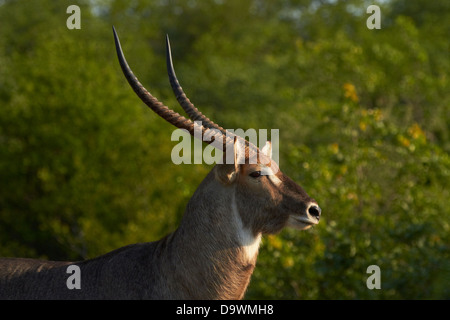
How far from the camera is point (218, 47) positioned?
44.6 m

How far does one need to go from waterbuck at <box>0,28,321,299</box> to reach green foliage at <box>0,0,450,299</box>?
353cm

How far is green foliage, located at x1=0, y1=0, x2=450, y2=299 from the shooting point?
9.36 meters

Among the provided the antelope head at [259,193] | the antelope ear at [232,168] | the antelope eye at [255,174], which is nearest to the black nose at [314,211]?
the antelope head at [259,193]

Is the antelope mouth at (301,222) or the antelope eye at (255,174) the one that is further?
the antelope eye at (255,174)

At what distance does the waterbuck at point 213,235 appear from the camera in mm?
4672

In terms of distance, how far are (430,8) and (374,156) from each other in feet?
110

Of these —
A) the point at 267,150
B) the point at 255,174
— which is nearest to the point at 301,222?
the point at 255,174

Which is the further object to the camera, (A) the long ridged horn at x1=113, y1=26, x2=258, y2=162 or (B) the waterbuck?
(B) the waterbuck

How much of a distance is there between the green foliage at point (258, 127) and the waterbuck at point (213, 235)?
3.53 m

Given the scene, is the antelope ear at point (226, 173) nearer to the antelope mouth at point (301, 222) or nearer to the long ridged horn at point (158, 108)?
the long ridged horn at point (158, 108)

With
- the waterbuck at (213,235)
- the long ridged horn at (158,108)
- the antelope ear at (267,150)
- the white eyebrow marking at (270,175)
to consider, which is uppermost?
the long ridged horn at (158,108)

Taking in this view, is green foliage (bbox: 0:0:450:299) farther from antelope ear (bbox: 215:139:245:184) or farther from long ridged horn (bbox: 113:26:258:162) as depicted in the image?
long ridged horn (bbox: 113:26:258:162)

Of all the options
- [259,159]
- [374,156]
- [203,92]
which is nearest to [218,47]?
[203,92]

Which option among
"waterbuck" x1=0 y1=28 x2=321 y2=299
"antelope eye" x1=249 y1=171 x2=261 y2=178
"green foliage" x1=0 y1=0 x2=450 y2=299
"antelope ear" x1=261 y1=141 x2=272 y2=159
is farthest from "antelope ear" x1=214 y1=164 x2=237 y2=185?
"green foliage" x1=0 y1=0 x2=450 y2=299
